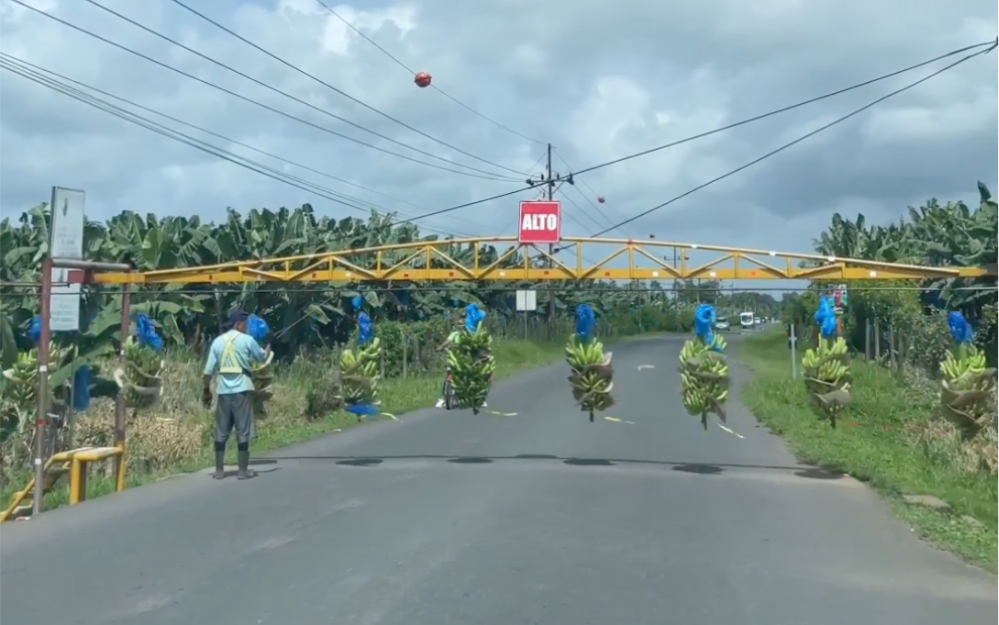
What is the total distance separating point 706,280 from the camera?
14.1 meters

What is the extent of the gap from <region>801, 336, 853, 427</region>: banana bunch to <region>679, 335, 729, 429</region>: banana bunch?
3.62 ft

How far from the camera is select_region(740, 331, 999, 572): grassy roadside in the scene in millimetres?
10484

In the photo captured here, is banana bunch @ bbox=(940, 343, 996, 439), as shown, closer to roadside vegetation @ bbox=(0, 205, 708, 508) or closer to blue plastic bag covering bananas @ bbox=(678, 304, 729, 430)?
blue plastic bag covering bananas @ bbox=(678, 304, 729, 430)

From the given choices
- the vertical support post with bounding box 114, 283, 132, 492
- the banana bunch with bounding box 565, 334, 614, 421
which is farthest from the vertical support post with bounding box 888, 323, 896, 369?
the vertical support post with bounding box 114, 283, 132, 492

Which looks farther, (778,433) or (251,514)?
(778,433)

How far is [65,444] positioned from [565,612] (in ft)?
33.7

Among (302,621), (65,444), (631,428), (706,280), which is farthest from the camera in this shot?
(631,428)

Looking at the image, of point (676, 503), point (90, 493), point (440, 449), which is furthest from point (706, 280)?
point (90, 493)

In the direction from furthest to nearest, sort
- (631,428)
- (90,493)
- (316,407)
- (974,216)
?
(974,216) < (316,407) < (631,428) < (90,493)

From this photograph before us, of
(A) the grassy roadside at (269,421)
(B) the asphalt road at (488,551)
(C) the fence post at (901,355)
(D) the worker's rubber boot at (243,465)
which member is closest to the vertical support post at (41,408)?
(B) the asphalt road at (488,551)

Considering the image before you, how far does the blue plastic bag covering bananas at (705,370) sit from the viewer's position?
1422cm

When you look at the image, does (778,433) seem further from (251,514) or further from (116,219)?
(116,219)

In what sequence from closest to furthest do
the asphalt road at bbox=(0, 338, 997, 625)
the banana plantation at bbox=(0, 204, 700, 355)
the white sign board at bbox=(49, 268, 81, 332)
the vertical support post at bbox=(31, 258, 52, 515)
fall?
1. the asphalt road at bbox=(0, 338, 997, 625)
2. the vertical support post at bbox=(31, 258, 52, 515)
3. the white sign board at bbox=(49, 268, 81, 332)
4. the banana plantation at bbox=(0, 204, 700, 355)

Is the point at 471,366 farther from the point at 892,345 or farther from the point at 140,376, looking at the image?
the point at 892,345
